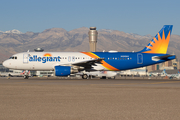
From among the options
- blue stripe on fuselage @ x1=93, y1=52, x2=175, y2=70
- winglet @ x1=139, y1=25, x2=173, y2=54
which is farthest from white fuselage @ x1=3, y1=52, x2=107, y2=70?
winglet @ x1=139, y1=25, x2=173, y2=54

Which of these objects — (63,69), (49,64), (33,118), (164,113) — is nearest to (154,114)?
(164,113)

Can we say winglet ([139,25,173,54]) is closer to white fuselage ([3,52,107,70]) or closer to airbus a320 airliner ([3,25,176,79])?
airbus a320 airliner ([3,25,176,79])

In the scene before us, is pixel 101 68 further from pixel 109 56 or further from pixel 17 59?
pixel 17 59

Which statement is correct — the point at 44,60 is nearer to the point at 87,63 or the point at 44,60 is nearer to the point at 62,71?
the point at 62,71

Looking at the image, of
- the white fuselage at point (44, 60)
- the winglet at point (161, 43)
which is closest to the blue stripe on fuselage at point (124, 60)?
the white fuselage at point (44, 60)

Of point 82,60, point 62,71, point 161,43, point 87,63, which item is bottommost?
point 62,71

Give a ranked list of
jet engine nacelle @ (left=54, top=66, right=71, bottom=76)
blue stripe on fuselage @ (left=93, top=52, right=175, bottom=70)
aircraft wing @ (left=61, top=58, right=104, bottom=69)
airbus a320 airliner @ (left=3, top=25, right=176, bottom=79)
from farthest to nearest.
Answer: blue stripe on fuselage @ (left=93, top=52, right=175, bottom=70) < airbus a320 airliner @ (left=3, top=25, right=176, bottom=79) < aircraft wing @ (left=61, top=58, right=104, bottom=69) < jet engine nacelle @ (left=54, top=66, right=71, bottom=76)

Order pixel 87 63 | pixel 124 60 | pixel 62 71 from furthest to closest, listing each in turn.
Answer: pixel 124 60
pixel 87 63
pixel 62 71

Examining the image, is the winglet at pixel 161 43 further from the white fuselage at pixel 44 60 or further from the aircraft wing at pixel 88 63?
the white fuselage at pixel 44 60

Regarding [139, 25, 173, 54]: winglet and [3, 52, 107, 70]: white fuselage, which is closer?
[3, 52, 107, 70]: white fuselage

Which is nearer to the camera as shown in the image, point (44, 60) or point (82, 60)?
point (44, 60)

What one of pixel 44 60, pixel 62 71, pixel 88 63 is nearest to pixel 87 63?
pixel 88 63

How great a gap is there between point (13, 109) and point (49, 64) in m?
33.0

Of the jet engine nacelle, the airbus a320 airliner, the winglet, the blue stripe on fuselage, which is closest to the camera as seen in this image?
the jet engine nacelle
